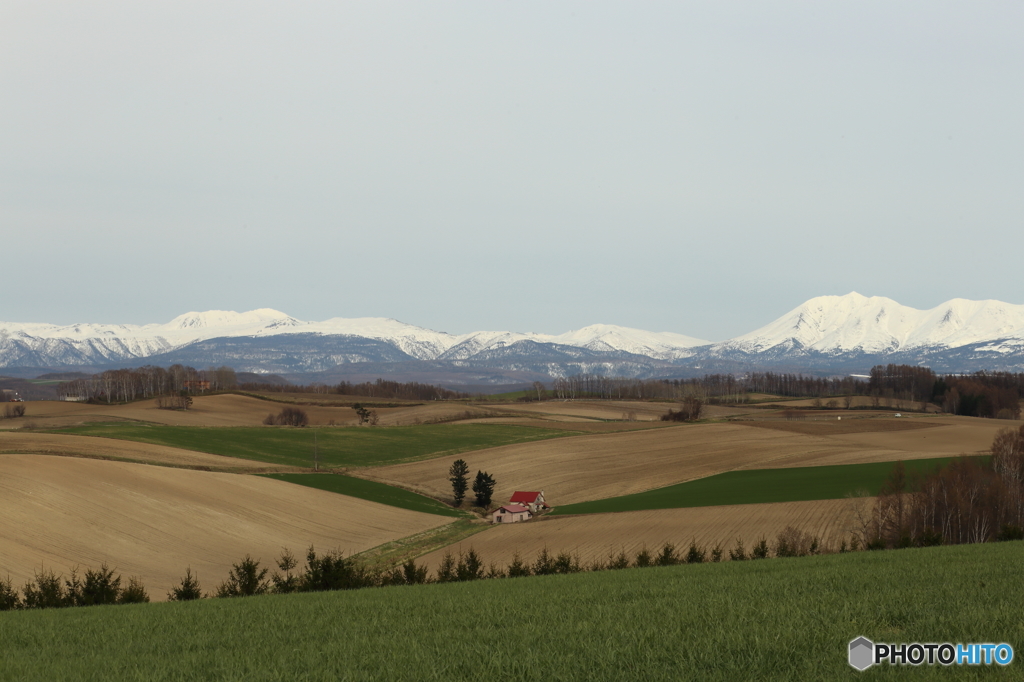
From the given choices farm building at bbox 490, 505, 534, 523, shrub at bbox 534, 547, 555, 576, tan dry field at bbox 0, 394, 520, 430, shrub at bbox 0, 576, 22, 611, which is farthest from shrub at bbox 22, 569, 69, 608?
tan dry field at bbox 0, 394, 520, 430

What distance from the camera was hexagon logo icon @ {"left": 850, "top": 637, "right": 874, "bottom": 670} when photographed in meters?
8.77

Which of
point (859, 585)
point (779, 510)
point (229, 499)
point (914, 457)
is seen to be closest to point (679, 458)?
point (914, 457)

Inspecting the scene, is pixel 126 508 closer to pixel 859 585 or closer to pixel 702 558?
pixel 702 558

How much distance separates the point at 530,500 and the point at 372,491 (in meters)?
16.4

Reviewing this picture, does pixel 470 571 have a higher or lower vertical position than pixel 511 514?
higher

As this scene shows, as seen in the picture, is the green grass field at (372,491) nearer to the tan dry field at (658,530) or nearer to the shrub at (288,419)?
the tan dry field at (658,530)

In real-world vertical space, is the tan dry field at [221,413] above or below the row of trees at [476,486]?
above

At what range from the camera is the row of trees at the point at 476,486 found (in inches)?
3054

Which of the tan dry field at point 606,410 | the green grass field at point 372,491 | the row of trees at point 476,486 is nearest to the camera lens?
the green grass field at point 372,491

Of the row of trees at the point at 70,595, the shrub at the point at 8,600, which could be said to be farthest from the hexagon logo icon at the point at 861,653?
the shrub at the point at 8,600

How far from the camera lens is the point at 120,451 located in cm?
8019

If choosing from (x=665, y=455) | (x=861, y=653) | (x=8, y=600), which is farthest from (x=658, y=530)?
(x=861, y=653)

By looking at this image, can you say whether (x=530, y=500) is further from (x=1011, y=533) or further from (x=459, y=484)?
(x=1011, y=533)

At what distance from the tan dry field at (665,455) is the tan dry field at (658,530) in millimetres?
16779
